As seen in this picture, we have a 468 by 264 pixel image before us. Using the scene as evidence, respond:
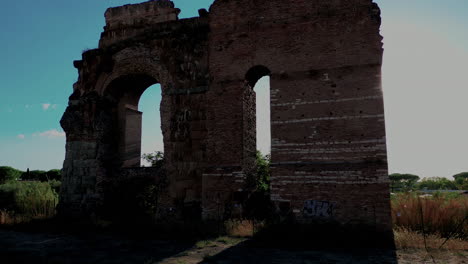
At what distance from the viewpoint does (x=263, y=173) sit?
12.4 meters

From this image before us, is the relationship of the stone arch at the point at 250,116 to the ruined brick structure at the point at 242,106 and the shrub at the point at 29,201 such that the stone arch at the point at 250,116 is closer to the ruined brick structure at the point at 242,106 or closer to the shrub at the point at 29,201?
the ruined brick structure at the point at 242,106

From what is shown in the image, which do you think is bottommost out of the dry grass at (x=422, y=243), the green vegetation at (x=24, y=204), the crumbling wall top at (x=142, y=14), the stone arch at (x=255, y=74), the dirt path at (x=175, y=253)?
the dirt path at (x=175, y=253)

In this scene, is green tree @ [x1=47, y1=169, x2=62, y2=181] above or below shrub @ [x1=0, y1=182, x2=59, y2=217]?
above

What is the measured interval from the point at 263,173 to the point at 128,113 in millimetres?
5086

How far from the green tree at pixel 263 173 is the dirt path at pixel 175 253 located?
2.53 m

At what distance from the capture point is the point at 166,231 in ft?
26.3

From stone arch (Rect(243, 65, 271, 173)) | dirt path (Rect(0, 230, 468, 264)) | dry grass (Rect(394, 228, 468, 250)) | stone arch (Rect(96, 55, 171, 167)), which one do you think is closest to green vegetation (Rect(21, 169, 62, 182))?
stone arch (Rect(96, 55, 171, 167))

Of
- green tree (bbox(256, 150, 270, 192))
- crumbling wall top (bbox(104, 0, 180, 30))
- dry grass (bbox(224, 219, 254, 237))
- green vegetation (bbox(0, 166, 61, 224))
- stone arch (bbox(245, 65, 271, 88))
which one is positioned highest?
crumbling wall top (bbox(104, 0, 180, 30))

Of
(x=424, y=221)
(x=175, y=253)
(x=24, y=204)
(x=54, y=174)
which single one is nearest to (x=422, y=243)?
(x=424, y=221)

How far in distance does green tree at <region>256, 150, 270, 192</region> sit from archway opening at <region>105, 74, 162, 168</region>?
416cm

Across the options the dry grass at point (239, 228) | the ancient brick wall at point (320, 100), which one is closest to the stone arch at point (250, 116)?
the ancient brick wall at point (320, 100)

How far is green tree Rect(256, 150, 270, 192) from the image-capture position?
31.5 feet

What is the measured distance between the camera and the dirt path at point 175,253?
5.51 metres

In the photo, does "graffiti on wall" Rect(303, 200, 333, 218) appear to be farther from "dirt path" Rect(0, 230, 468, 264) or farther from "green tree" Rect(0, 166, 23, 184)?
"green tree" Rect(0, 166, 23, 184)
